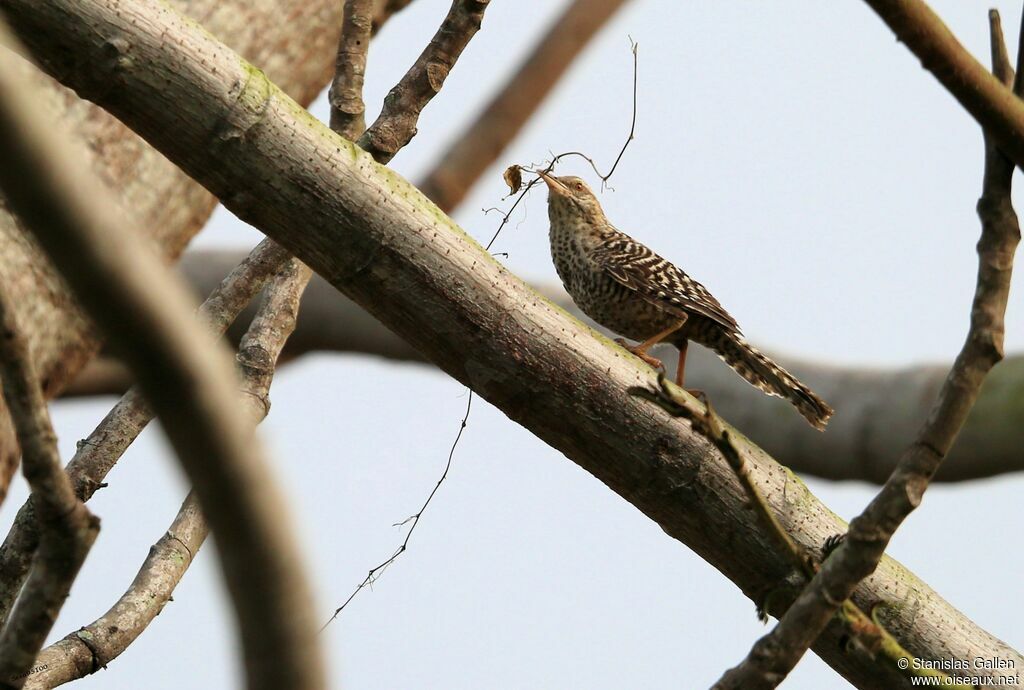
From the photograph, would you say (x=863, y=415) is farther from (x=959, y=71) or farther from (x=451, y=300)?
(x=959, y=71)

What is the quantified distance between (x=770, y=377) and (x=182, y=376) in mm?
4605

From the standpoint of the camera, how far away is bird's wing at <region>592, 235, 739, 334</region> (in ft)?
18.1

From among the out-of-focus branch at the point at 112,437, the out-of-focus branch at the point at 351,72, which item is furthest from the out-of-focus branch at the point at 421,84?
the out-of-focus branch at the point at 112,437

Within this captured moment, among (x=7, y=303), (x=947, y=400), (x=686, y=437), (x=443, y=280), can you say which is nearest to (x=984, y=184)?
(x=947, y=400)

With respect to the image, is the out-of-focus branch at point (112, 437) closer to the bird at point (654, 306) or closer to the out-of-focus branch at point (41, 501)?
the out-of-focus branch at point (41, 501)

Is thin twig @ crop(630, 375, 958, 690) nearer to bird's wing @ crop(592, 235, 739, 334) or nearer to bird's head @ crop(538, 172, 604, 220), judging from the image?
bird's wing @ crop(592, 235, 739, 334)

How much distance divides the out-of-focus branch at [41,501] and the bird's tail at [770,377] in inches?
143

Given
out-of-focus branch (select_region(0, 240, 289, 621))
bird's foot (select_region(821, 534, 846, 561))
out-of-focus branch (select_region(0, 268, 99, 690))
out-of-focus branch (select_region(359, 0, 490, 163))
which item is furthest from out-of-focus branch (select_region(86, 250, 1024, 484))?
out-of-focus branch (select_region(0, 268, 99, 690))

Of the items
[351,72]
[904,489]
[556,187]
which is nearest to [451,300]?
[904,489]

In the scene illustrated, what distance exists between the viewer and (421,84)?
170 inches

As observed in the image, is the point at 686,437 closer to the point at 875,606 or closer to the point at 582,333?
the point at 582,333

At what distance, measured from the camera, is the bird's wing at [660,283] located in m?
5.52

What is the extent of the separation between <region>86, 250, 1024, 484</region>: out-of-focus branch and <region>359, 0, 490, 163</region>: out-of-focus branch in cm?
348

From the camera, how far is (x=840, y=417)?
8.65 meters
